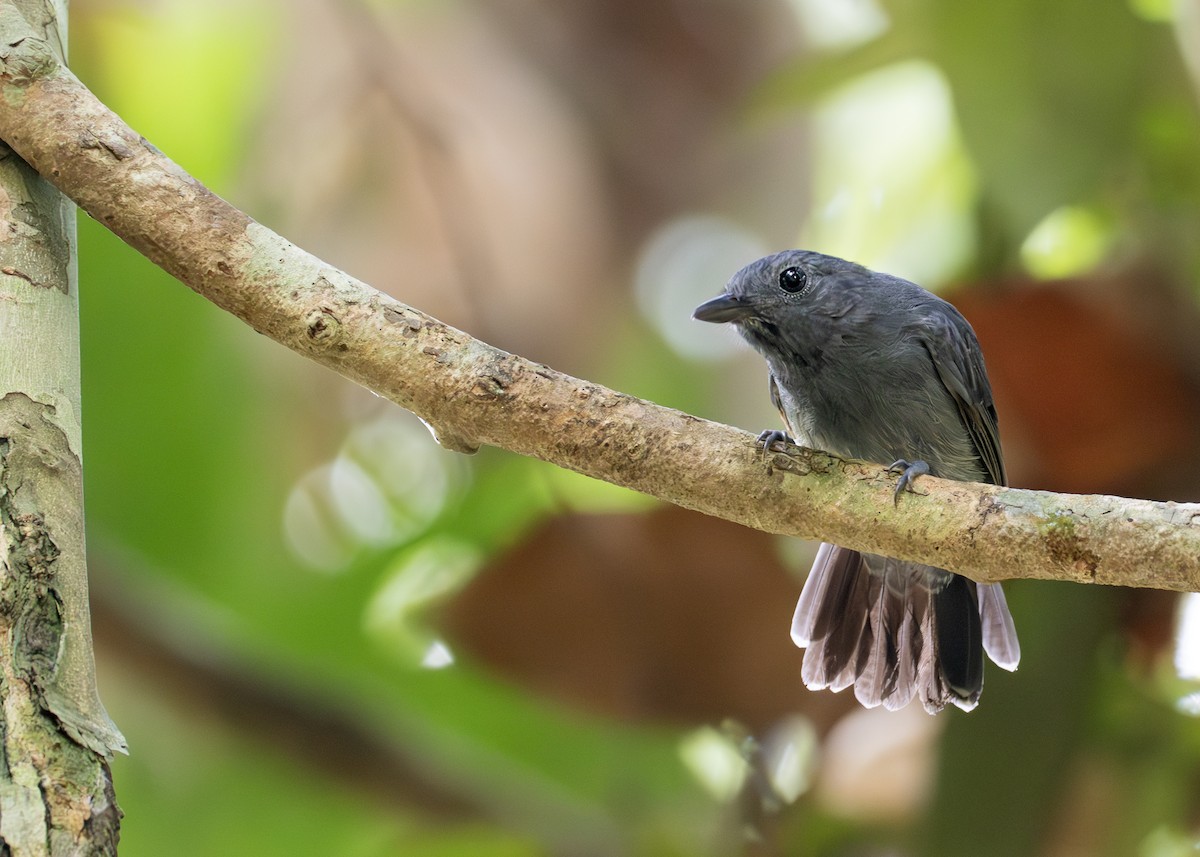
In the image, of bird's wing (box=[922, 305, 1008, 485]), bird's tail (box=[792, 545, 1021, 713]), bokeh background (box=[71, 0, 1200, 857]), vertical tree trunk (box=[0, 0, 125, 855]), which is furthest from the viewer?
bokeh background (box=[71, 0, 1200, 857])

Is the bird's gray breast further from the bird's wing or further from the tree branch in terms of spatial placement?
the tree branch

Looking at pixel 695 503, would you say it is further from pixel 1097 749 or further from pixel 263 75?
pixel 263 75

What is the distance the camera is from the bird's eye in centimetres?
351

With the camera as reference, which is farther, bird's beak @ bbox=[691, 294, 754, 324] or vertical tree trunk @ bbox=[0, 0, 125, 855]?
bird's beak @ bbox=[691, 294, 754, 324]

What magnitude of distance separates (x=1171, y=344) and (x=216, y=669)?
324cm

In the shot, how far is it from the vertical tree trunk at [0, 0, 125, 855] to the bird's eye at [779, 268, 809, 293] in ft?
6.71

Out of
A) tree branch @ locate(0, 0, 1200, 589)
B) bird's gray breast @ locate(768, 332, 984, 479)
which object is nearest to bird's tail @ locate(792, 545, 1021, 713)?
bird's gray breast @ locate(768, 332, 984, 479)

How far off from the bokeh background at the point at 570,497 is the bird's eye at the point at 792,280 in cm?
74

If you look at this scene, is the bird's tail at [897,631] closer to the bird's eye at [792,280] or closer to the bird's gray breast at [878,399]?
the bird's gray breast at [878,399]

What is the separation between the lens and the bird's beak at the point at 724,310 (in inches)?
136

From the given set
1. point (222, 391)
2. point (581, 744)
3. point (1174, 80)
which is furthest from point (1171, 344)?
point (222, 391)

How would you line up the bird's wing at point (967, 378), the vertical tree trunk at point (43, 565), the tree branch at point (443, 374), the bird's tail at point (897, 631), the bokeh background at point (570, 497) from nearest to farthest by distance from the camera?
the vertical tree trunk at point (43, 565) < the tree branch at point (443, 374) < the bird's tail at point (897, 631) < the bird's wing at point (967, 378) < the bokeh background at point (570, 497)

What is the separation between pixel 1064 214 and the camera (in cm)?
431

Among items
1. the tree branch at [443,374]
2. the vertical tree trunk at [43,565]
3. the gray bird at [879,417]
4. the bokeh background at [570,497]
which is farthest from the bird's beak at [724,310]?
the vertical tree trunk at [43,565]
